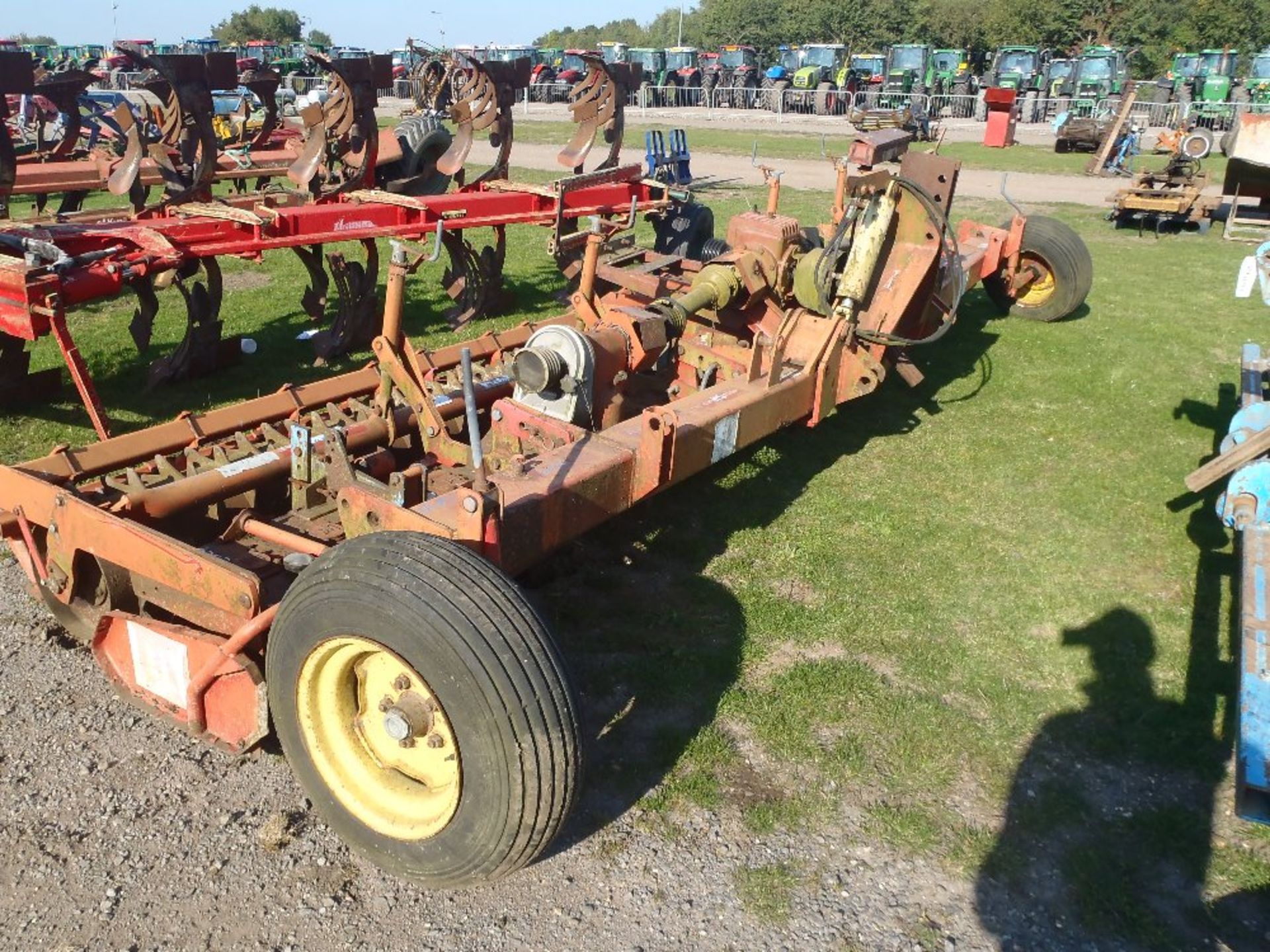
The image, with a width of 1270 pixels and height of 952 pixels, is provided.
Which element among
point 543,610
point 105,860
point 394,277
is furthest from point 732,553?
point 105,860

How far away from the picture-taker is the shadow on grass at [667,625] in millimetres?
3246

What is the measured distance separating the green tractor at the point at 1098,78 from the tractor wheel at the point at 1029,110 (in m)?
1.26

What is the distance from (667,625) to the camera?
13.4 feet

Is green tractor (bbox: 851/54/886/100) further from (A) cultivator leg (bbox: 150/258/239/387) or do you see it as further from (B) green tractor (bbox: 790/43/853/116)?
(A) cultivator leg (bbox: 150/258/239/387)

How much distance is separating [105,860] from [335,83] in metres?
6.93

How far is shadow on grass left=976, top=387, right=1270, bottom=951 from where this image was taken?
2764 millimetres

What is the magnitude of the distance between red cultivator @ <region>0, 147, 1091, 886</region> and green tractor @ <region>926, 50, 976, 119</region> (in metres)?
32.6

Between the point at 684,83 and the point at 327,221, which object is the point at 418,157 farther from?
the point at 684,83

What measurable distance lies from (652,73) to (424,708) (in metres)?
42.5

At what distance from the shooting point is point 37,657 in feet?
12.4

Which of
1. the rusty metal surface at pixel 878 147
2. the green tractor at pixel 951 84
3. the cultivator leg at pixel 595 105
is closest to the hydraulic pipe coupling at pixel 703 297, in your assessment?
the rusty metal surface at pixel 878 147

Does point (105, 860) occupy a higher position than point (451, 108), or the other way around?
point (451, 108)

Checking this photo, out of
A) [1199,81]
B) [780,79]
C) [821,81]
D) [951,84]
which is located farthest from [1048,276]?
[780,79]

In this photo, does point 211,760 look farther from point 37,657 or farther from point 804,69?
point 804,69
